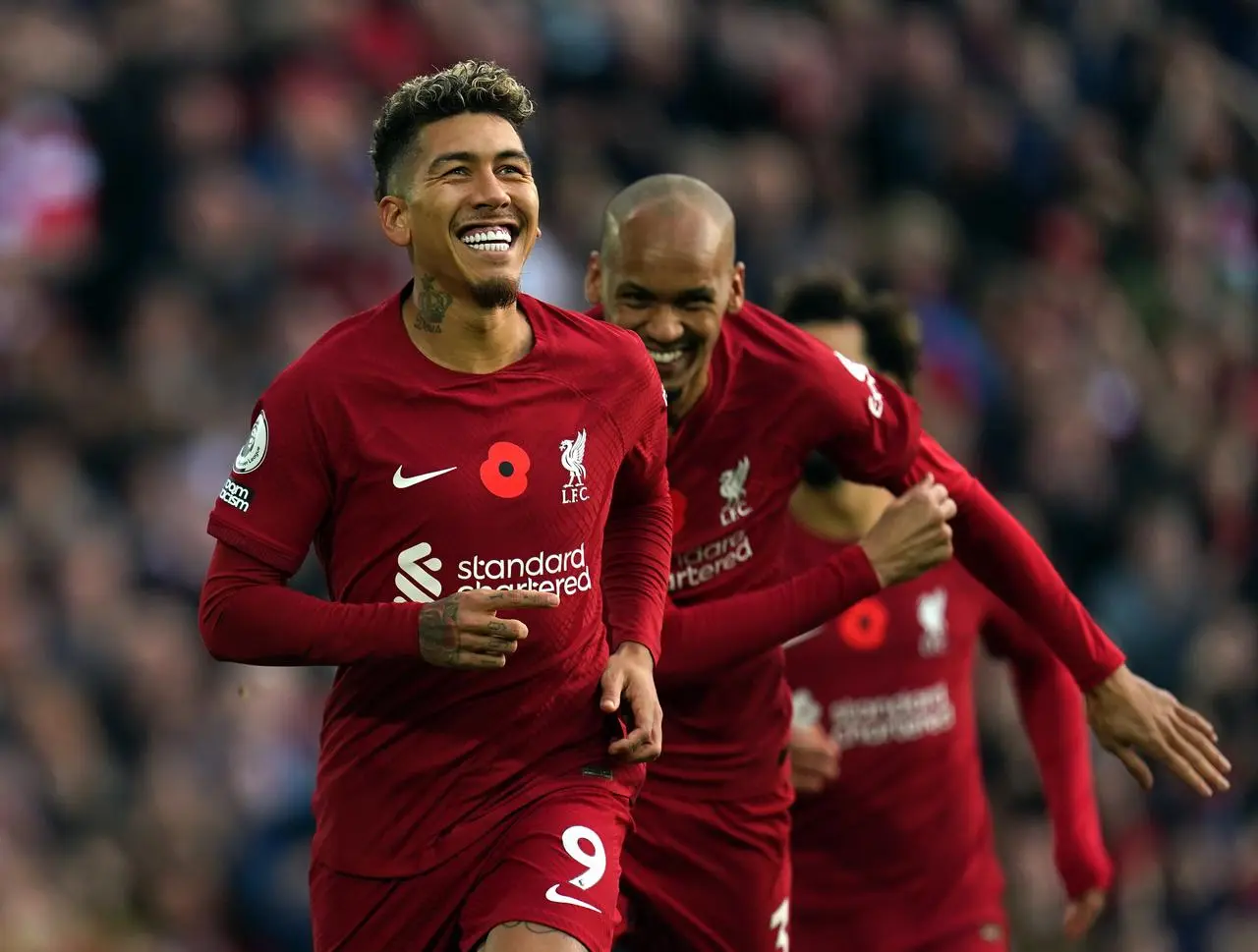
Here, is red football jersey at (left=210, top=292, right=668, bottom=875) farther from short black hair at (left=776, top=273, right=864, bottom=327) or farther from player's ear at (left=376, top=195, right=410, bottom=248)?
short black hair at (left=776, top=273, right=864, bottom=327)

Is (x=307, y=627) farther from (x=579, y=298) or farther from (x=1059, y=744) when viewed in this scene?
(x=579, y=298)

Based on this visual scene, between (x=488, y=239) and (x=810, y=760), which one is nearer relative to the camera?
(x=488, y=239)

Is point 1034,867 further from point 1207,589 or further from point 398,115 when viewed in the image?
point 398,115

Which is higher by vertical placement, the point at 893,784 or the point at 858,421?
the point at 858,421

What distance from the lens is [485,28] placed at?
1099 centimetres

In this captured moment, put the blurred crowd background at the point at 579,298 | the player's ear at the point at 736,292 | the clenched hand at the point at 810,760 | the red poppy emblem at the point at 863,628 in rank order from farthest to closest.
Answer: the blurred crowd background at the point at 579,298, the red poppy emblem at the point at 863,628, the clenched hand at the point at 810,760, the player's ear at the point at 736,292

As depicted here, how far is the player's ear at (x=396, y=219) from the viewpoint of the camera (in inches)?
174

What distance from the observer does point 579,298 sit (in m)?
10.4

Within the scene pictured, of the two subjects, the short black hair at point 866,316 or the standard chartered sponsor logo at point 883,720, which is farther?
the short black hair at point 866,316

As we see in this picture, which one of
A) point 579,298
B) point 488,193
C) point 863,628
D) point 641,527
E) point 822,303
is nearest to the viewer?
point 488,193

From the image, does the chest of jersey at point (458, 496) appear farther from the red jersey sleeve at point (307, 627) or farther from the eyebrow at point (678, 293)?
the eyebrow at point (678, 293)

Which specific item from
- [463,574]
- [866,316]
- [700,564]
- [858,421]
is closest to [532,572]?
[463,574]

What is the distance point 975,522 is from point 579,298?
5.29 meters

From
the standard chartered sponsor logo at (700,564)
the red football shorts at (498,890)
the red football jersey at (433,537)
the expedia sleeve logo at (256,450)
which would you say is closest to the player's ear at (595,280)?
the standard chartered sponsor logo at (700,564)
